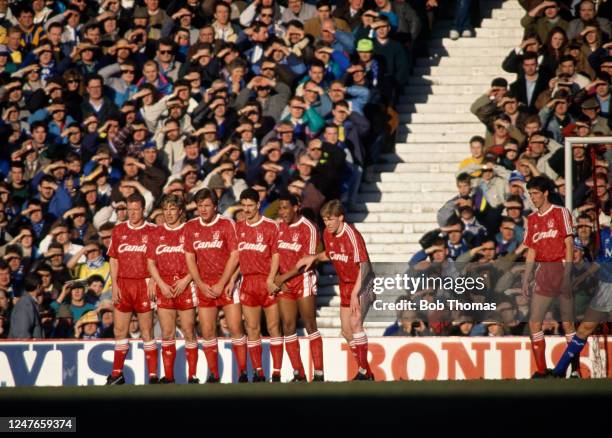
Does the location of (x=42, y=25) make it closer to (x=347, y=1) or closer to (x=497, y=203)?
(x=347, y=1)

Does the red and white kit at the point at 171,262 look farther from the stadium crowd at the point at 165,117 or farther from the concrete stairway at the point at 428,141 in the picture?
the concrete stairway at the point at 428,141

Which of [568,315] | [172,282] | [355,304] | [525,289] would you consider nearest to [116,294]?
[172,282]

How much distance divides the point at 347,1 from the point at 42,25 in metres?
4.78

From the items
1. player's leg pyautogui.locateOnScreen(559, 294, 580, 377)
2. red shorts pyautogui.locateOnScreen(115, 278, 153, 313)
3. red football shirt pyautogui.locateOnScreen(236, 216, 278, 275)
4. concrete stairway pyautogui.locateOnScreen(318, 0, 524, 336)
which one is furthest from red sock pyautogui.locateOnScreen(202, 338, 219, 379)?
player's leg pyautogui.locateOnScreen(559, 294, 580, 377)

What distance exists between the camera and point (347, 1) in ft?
66.5

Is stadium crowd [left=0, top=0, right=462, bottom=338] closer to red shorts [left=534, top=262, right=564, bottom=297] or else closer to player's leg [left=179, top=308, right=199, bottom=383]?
player's leg [left=179, top=308, right=199, bottom=383]

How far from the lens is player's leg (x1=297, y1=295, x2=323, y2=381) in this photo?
51.1 ft

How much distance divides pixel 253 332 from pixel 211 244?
106 centimetres

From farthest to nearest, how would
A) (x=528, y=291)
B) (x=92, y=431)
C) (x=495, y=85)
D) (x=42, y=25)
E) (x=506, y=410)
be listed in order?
(x=42, y=25) → (x=495, y=85) → (x=528, y=291) → (x=506, y=410) → (x=92, y=431)

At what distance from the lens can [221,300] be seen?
15.6 m

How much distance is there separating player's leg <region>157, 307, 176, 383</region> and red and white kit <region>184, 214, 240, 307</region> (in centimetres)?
43

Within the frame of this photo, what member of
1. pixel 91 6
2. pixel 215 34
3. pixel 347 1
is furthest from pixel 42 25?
pixel 347 1

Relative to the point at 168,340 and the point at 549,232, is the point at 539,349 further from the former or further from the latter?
the point at 168,340

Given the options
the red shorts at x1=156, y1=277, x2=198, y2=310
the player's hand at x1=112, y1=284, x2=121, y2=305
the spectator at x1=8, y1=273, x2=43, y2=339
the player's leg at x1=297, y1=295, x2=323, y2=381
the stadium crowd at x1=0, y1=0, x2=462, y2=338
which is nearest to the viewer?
the player's leg at x1=297, y1=295, x2=323, y2=381
